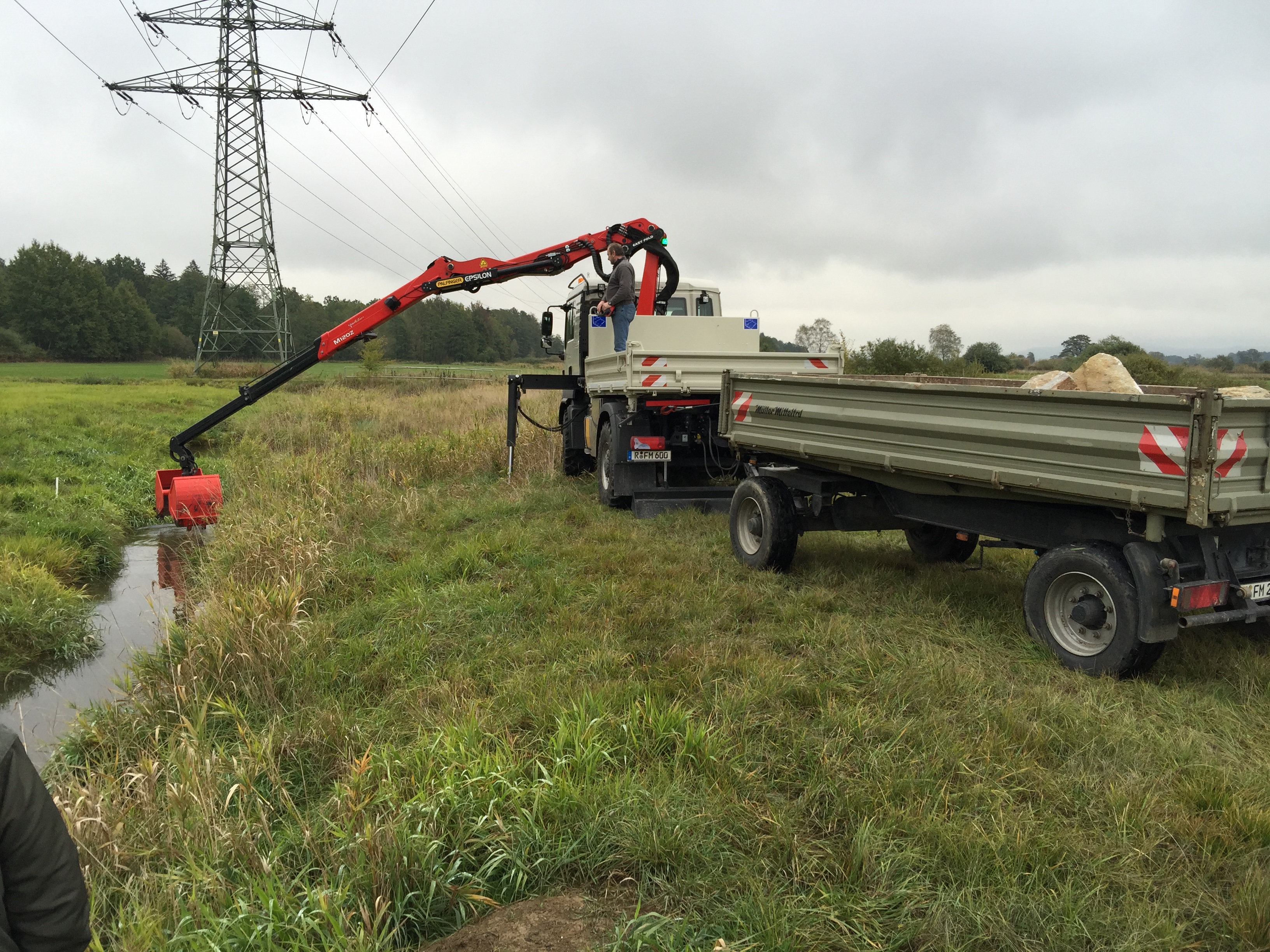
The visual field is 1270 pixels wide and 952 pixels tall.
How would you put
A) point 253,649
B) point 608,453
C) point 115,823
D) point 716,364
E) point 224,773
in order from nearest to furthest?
point 115,823, point 224,773, point 253,649, point 716,364, point 608,453

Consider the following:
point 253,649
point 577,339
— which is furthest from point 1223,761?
point 577,339

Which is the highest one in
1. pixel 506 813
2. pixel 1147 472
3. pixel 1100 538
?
pixel 1147 472

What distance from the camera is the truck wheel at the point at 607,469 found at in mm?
9602

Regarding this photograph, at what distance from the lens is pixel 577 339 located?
476 inches

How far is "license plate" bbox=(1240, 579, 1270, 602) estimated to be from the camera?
4141mm

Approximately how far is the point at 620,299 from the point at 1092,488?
628 cm

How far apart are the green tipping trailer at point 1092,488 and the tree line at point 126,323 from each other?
2096 inches

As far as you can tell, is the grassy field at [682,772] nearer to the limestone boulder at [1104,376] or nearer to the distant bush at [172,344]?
the limestone boulder at [1104,376]

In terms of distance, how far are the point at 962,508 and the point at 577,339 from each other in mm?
7645

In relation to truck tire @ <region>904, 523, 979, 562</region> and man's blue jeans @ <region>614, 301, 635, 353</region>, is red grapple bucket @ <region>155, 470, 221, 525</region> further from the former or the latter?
truck tire @ <region>904, 523, 979, 562</region>

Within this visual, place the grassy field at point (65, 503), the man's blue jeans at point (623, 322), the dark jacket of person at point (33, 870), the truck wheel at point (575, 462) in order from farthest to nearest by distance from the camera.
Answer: the truck wheel at point (575, 462) < the man's blue jeans at point (623, 322) < the grassy field at point (65, 503) < the dark jacket of person at point (33, 870)

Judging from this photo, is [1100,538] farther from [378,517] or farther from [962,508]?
[378,517]

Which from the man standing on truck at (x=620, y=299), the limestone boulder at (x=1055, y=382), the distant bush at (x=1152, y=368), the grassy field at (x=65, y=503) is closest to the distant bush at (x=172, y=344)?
the grassy field at (x=65, y=503)

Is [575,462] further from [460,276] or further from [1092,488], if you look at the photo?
[1092,488]
